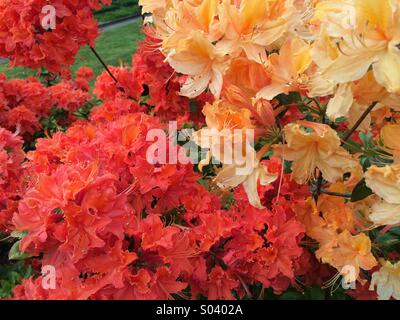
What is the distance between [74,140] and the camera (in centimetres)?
177

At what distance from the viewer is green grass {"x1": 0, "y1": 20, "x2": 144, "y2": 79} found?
8.20 metres

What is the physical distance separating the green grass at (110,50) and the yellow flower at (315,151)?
267 inches

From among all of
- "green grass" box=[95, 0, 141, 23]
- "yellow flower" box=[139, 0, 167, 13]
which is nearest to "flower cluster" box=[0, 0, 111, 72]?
"yellow flower" box=[139, 0, 167, 13]

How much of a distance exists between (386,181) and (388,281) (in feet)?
1.15

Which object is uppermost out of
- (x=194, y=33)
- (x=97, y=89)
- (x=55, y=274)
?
(x=194, y=33)

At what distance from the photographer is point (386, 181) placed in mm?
1265

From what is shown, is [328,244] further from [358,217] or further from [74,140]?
[74,140]

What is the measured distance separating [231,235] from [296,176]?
0.26 m

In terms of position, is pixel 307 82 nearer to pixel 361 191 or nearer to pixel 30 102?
pixel 361 191

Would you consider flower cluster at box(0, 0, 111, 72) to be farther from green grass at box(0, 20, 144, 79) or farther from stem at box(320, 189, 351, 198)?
green grass at box(0, 20, 144, 79)

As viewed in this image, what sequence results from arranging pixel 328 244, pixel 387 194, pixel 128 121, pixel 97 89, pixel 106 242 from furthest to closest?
1. pixel 97 89
2. pixel 128 121
3. pixel 328 244
4. pixel 106 242
5. pixel 387 194

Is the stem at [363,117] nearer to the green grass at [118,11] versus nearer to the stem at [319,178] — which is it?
the stem at [319,178]

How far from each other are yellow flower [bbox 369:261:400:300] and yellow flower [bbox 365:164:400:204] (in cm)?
29

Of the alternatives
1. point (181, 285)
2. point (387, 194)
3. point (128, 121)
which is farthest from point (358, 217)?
point (128, 121)
